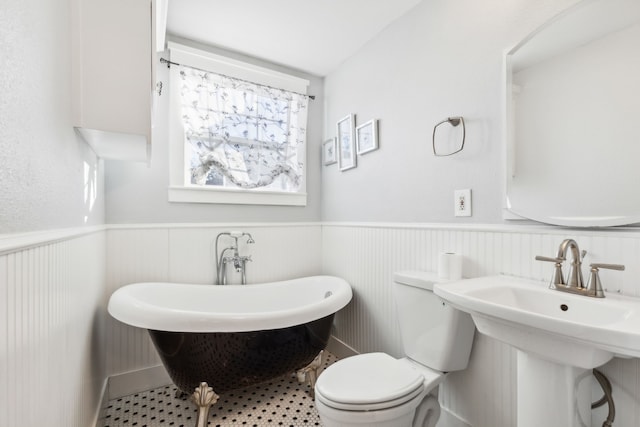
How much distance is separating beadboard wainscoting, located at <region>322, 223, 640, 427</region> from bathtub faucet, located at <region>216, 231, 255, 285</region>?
766 millimetres

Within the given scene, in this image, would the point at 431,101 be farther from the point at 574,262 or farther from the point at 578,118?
the point at 574,262

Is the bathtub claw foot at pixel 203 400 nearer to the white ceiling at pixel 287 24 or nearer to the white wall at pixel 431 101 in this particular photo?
the white wall at pixel 431 101

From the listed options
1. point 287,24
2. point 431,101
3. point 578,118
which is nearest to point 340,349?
point 431,101

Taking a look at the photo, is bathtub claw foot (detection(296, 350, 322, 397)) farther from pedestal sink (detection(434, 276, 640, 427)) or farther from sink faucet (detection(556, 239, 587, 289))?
sink faucet (detection(556, 239, 587, 289))

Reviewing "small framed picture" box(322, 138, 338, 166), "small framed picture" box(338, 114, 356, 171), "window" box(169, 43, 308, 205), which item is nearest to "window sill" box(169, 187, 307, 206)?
"window" box(169, 43, 308, 205)

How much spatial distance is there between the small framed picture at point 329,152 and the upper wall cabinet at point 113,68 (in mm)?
1569

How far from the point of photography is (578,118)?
1.14 m

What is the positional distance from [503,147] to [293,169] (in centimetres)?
169

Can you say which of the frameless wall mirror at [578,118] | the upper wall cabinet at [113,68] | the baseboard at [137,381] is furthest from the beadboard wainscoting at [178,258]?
the frameless wall mirror at [578,118]

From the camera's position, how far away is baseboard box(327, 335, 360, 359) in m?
2.28

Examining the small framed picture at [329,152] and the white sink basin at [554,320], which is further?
the small framed picture at [329,152]

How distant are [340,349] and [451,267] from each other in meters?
1.34

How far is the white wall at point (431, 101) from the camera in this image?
4.54 feet

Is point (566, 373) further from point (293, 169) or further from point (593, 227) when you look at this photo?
point (293, 169)
